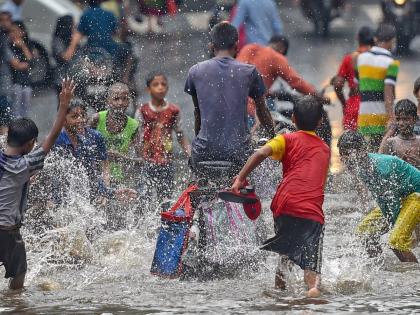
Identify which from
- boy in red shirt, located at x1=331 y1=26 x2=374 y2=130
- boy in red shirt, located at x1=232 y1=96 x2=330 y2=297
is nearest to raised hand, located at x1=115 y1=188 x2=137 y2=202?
boy in red shirt, located at x1=232 y1=96 x2=330 y2=297

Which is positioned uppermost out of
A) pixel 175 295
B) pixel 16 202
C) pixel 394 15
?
pixel 394 15

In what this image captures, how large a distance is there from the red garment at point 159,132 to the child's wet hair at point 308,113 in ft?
12.4

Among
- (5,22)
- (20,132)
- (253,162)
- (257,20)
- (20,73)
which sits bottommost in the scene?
(253,162)

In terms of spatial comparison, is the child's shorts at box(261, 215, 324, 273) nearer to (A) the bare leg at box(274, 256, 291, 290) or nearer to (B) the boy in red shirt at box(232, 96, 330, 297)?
(B) the boy in red shirt at box(232, 96, 330, 297)

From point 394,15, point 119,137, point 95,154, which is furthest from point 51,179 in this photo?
point 394,15

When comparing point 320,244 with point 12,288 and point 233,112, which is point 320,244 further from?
point 12,288

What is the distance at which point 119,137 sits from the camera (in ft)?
39.9

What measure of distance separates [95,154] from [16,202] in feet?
6.14

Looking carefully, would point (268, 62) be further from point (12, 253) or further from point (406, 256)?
point (12, 253)

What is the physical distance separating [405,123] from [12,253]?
3019 mm

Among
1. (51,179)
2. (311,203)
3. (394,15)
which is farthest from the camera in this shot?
(394,15)

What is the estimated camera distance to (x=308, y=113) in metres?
9.17

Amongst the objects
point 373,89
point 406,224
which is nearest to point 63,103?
point 406,224

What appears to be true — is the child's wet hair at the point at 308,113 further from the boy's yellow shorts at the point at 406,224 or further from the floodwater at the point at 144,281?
the boy's yellow shorts at the point at 406,224
